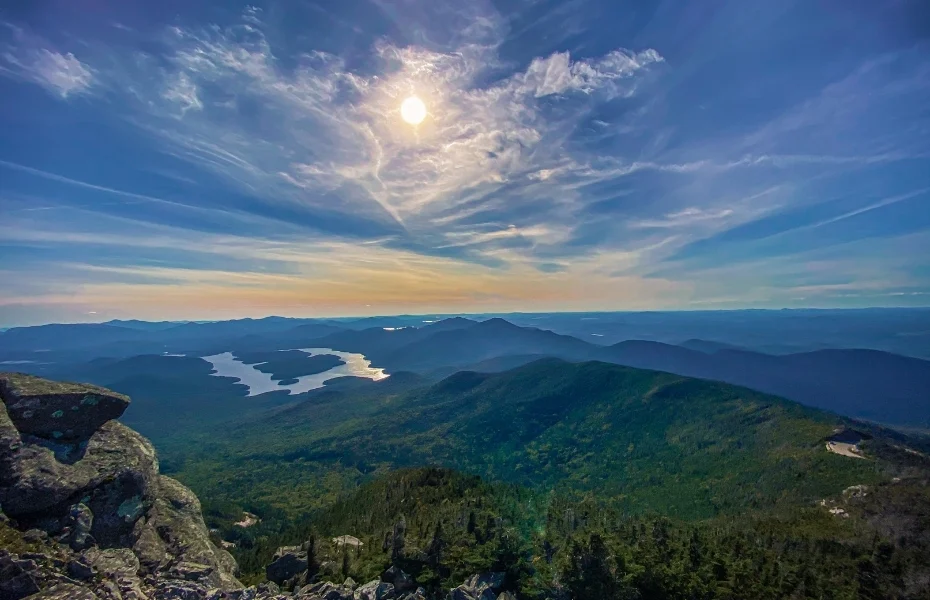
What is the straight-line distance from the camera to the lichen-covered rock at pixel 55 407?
125 feet

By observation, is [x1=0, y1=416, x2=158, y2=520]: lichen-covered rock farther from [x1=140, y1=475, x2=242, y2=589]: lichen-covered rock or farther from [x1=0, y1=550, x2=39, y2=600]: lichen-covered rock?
[x1=0, y1=550, x2=39, y2=600]: lichen-covered rock

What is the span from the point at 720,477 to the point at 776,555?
281ft

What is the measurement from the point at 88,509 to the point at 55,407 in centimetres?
1053

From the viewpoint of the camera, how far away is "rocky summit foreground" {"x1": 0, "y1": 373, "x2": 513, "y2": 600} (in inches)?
1193

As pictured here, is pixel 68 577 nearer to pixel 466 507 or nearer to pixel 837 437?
pixel 466 507

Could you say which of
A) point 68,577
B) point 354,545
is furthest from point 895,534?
point 68,577

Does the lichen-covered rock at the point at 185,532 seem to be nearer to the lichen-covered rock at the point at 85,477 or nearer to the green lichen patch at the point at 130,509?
the green lichen patch at the point at 130,509

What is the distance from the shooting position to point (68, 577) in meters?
29.6

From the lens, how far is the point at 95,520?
3678cm

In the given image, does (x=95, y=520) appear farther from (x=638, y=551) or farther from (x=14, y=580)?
(x=638, y=551)

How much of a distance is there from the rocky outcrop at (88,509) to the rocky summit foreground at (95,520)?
75mm

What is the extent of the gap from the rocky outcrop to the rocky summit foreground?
0.25 feet

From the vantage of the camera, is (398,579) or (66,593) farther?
(398,579)

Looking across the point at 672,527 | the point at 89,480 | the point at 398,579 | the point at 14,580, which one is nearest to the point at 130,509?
the point at 89,480
